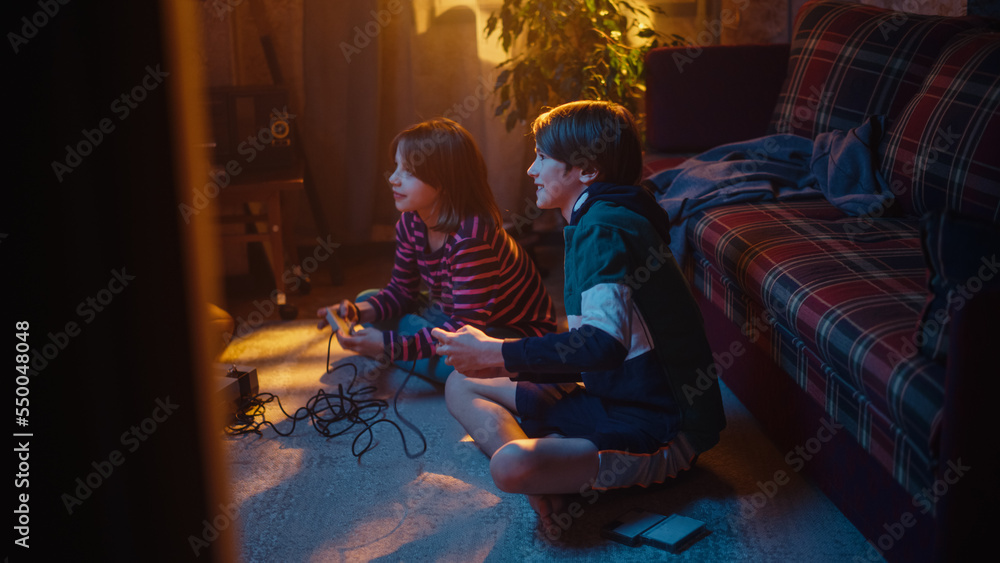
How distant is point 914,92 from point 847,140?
192 millimetres

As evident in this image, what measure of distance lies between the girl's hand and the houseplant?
1.05 metres

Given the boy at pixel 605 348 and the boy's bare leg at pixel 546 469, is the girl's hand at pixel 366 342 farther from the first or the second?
the boy's bare leg at pixel 546 469

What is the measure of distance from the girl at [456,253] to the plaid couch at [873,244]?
43cm

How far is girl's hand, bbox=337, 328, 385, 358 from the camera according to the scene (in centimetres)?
178

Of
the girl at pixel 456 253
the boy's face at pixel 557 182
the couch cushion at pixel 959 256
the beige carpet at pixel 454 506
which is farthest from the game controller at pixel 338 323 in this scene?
the couch cushion at pixel 959 256

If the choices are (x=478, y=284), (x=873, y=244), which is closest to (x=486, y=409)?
(x=478, y=284)

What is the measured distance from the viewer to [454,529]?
1274 millimetres

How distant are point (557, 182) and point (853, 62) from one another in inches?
39.9

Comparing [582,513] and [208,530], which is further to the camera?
[582,513]

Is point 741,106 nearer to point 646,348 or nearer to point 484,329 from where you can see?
point 484,329

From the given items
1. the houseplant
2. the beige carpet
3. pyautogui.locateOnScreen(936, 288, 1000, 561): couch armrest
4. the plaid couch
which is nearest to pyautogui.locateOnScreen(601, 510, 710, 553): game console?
the beige carpet

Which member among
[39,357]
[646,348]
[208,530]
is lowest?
[646,348]

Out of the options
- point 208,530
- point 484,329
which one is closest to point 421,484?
point 484,329

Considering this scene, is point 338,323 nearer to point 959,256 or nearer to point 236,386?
point 236,386
